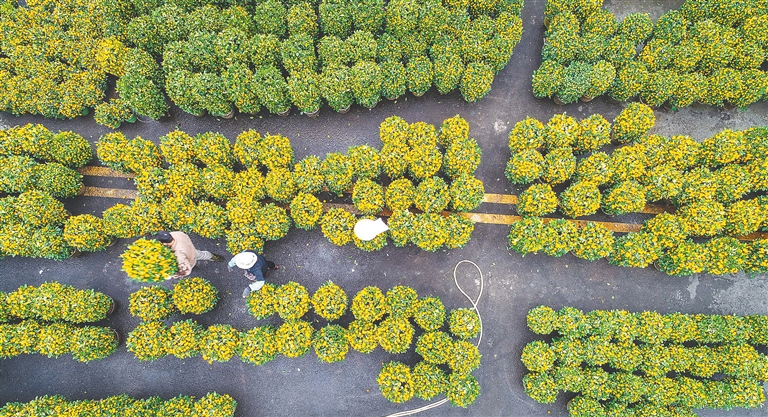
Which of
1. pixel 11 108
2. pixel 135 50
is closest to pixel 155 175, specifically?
pixel 135 50

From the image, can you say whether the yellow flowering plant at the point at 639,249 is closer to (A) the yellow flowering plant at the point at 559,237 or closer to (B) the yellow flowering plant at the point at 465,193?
(A) the yellow flowering plant at the point at 559,237

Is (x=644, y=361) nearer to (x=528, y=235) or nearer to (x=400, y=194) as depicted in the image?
(x=528, y=235)

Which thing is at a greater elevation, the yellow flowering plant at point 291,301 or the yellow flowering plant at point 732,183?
the yellow flowering plant at point 732,183

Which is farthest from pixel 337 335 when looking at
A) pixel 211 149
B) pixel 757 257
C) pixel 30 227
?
pixel 757 257

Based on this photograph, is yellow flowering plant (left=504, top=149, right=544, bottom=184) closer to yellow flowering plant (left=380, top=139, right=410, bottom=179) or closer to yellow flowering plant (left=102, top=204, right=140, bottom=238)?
yellow flowering plant (left=380, top=139, right=410, bottom=179)

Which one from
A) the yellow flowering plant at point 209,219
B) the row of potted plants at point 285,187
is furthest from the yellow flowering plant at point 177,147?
the yellow flowering plant at point 209,219

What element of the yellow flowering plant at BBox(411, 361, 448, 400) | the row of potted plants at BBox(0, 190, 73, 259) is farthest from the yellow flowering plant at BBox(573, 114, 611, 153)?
the row of potted plants at BBox(0, 190, 73, 259)
